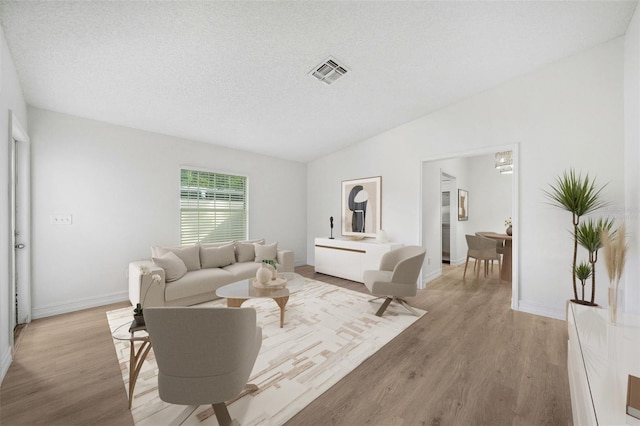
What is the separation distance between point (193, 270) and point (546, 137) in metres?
5.11

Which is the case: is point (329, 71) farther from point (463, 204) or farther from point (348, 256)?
point (463, 204)

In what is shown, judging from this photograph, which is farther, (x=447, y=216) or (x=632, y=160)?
(x=447, y=216)

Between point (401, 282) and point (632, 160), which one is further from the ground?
point (632, 160)

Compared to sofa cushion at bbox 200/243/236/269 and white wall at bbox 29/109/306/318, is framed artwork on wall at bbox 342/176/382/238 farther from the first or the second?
white wall at bbox 29/109/306/318

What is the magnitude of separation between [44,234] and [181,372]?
3310 mm

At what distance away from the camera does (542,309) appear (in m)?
3.15

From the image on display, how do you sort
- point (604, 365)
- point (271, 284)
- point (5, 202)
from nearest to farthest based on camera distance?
point (604, 365) → point (5, 202) → point (271, 284)

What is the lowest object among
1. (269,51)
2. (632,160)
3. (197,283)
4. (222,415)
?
(222,415)

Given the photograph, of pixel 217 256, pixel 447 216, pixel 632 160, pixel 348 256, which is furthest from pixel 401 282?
pixel 447 216

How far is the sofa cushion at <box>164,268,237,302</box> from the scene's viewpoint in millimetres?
3105

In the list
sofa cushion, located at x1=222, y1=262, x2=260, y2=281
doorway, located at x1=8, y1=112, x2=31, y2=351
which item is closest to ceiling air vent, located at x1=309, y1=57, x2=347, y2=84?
sofa cushion, located at x1=222, y1=262, x2=260, y2=281

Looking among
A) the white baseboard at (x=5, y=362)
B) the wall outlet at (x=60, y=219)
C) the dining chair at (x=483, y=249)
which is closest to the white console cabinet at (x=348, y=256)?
the dining chair at (x=483, y=249)

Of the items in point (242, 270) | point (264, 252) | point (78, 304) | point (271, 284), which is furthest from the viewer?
point (264, 252)

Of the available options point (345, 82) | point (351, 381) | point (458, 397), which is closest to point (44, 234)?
point (351, 381)
